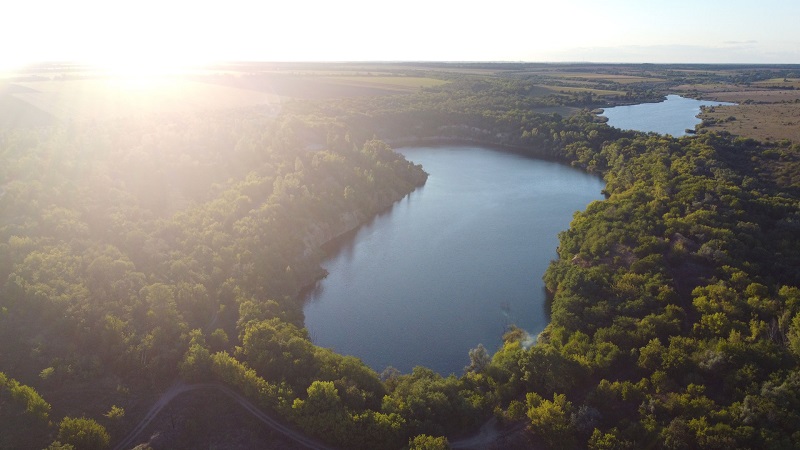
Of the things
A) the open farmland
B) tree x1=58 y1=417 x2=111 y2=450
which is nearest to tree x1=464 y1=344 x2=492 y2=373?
tree x1=58 y1=417 x2=111 y2=450

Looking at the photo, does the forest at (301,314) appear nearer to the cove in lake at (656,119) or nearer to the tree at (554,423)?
the tree at (554,423)

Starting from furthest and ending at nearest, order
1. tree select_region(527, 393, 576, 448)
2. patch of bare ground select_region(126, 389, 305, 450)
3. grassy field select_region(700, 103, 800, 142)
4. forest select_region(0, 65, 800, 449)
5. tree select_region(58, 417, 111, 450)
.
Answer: grassy field select_region(700, 103, 800, 142) < patch of bare ground select_region(126, 389, 305, 450) < forest select_region(0, 65, 800, 449) < tree select_region(527, 393, 576, 448) < tree select_region(58, 417, 111, 450)

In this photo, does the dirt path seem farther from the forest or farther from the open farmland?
the open farmland

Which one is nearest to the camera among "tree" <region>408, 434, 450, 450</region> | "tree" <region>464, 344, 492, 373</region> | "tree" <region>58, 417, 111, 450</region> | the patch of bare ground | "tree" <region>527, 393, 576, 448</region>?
"tree" <region>58, 417, 111, 450</region>

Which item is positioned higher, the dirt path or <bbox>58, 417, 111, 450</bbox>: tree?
<bbox>58, 417, 111, 450</bbox>: tree

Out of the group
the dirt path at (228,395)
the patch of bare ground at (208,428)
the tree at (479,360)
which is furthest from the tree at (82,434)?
the tree at (479,360)

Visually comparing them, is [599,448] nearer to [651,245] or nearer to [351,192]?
[651,245]

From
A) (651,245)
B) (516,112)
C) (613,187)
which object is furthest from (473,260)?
(516,112)

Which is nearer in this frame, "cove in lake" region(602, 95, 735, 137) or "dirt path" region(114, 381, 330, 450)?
"dirt path" region(114, 381, 330, 450)
